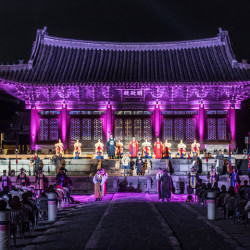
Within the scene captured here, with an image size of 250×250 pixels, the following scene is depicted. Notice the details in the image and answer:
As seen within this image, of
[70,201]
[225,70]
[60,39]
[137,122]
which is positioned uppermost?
[60,39]

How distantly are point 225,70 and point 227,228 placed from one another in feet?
Result: 63.3

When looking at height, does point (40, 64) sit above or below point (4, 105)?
above

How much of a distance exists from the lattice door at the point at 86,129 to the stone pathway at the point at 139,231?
14.5 meters

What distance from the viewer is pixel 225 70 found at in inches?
1145

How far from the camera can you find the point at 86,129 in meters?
29.6

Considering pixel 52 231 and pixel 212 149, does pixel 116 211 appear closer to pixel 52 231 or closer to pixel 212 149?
pixel 52 231

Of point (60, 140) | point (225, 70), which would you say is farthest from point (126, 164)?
point (225, 70)

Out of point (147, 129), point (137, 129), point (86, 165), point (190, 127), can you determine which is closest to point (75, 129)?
point (137, 129)

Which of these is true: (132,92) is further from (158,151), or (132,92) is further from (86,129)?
(158,151)

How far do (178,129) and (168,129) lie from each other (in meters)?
0.68

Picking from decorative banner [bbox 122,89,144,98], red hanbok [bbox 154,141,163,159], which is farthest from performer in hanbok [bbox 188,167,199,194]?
decorative banner [bbox 122,89,144,98]

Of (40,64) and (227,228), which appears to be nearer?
(227,228)

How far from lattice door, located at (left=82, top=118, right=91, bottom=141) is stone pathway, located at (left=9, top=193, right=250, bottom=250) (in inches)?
569

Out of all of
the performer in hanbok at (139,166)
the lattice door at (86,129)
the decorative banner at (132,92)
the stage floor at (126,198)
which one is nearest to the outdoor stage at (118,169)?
the performer in hanbok at (139,166)
